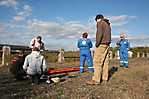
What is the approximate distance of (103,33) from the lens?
10711 millimetres

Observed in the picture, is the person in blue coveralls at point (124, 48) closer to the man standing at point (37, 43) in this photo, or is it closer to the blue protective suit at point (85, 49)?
the blue protective suit at point (85, 49)

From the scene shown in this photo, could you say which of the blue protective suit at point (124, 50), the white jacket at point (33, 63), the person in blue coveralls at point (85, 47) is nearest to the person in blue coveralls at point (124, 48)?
the blue protective suit at point (124, 50)

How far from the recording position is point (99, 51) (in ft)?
35.2

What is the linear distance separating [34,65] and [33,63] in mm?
84

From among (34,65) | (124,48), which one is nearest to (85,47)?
(124,48)

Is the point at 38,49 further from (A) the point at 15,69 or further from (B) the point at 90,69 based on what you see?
(B) the point at 90,69

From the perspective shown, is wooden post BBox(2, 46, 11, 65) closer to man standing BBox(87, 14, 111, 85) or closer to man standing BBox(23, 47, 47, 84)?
man standing BBox(23, 47, 47, 84)

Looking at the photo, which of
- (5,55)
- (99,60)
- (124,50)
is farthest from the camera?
(124,50)

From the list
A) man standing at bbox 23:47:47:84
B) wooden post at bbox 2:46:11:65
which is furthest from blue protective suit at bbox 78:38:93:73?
wooden post at bbox 2:46:11:65

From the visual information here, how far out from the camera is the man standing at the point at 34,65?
34.2 feet

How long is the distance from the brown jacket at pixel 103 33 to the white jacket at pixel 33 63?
205cm

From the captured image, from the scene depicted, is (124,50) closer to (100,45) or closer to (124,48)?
(124,48)

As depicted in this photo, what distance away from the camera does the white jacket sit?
10430 mm

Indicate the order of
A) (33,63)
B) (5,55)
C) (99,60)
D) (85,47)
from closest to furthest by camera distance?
1. (33,63)
2. (99,60)
3. (85,47)
4. (5,55)
